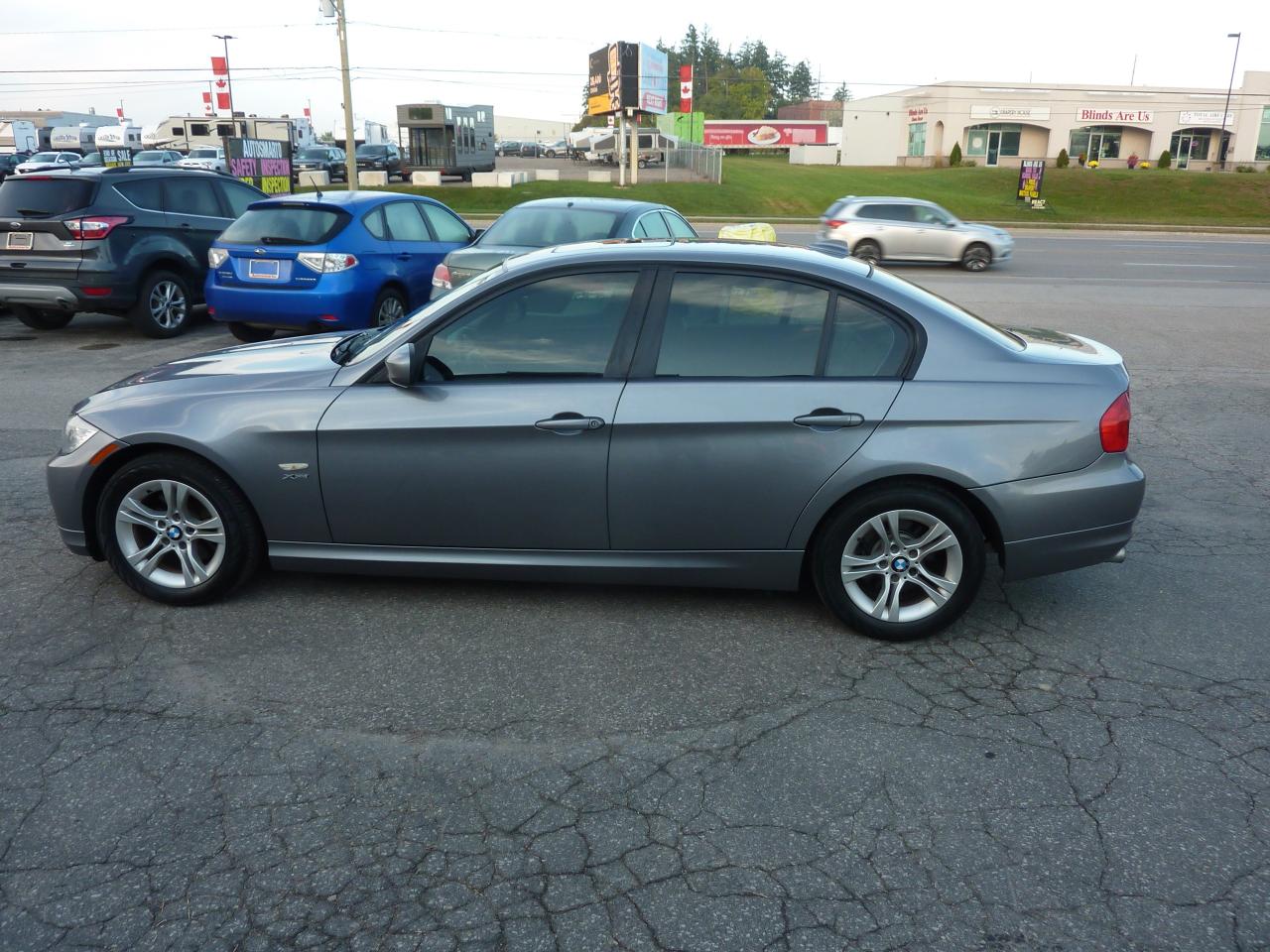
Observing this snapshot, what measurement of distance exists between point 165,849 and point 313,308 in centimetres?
782

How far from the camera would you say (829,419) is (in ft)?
14.0

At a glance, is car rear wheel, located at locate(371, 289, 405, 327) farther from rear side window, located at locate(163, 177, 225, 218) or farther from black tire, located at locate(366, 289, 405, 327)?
rear side window, located at locate(163, 177, 225, 218)

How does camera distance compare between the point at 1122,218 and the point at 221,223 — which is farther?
the point at 1122,218

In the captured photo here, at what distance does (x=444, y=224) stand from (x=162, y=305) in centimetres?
326

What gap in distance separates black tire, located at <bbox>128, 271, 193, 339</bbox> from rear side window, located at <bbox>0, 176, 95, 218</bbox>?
1017 millimetres

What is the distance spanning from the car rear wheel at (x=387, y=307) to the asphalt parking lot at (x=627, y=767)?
5.55 meters

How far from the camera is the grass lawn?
3916 centimetres

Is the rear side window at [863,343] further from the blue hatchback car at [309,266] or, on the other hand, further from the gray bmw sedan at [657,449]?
the blue hatchback car at [309,266]

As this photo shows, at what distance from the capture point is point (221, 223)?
12.5 m

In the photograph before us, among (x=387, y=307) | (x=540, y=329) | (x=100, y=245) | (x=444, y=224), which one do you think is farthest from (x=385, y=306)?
(x=540, y=329)

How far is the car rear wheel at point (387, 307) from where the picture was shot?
1068 cm

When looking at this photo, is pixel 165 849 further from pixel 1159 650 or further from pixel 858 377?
pixel 1159 650

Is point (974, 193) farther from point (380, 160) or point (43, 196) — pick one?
point (43, 196)

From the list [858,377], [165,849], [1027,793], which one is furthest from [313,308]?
[1027,793]
